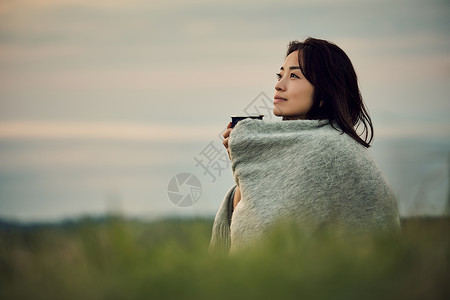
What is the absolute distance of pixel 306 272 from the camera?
5.79ft

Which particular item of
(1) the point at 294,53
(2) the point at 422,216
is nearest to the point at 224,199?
(1) the point at 294,53

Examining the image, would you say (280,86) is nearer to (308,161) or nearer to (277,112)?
(277,112)

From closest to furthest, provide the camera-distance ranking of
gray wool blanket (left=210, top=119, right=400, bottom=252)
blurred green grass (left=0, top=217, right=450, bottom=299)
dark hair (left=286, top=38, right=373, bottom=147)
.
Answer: blurred green grass (left=0, top=217, right=450, bottom=299) → gray wool blanket (left=210, top=119, right=400, bottom=252) → dark hair (left=286, top=38, right=373, bottom=147)

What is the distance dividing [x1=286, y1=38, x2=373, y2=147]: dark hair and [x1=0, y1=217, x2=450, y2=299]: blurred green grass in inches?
74.4

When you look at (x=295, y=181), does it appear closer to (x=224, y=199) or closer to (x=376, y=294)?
(x=224, y=199)

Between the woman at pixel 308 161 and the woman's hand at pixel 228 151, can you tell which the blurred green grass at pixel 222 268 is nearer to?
the woman at pixel 308 161

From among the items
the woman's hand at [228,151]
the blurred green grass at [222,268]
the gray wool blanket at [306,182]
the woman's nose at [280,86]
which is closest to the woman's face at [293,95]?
the woman's nose at [280,86]

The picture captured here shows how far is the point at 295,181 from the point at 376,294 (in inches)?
81.1

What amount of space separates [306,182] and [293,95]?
0.68 metres

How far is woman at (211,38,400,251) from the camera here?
369 cm

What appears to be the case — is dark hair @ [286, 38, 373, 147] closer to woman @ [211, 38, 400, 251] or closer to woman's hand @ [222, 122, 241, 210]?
woman @ [211, 38, 400, 251]

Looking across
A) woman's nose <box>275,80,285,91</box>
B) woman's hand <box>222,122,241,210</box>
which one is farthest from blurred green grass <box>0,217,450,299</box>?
woman's nose <box>275,80,285,91</box>

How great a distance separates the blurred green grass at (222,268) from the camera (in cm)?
171

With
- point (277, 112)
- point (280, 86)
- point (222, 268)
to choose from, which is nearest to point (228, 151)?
point (277, 112)
